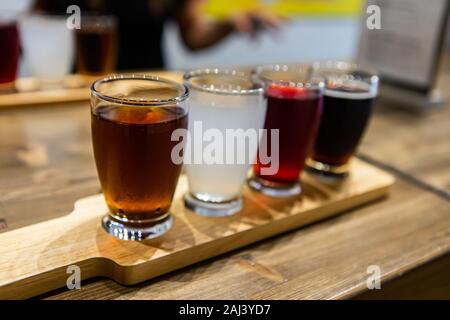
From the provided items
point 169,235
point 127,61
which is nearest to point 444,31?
point 169,235

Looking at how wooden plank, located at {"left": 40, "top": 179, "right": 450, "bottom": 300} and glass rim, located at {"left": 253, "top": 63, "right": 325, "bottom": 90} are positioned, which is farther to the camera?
glass rim, located at {"left": 253, "top": 63, "right": 325, "bottom": 90}

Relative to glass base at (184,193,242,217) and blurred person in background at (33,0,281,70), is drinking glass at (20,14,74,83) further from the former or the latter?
blurred person in background at (33,0,281,70)

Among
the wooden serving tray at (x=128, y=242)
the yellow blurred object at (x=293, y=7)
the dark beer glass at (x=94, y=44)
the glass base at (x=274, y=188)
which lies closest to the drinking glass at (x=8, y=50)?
the dark beer glass at (x=94, y=44)

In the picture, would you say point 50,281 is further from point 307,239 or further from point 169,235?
point 307,239

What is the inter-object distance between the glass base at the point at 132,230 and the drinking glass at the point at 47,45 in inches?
28.9

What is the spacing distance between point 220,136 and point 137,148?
15 cm

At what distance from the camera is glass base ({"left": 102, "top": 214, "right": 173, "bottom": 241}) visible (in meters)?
0.73

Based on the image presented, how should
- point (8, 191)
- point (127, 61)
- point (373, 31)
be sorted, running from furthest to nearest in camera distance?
Result: 1. point (127, 61)
2. point (373, 31)
3. point (8, 191)

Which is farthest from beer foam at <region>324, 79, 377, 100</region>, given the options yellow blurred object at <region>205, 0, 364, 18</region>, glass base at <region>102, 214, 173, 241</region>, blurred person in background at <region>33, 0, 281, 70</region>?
yellow blurred object at <region>205, 0, 364, 18</region>

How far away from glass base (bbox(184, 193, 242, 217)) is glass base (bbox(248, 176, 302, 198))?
9cm

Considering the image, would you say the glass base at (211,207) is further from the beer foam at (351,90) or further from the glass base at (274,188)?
the beer foam at (351,90)

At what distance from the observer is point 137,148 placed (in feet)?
2.24

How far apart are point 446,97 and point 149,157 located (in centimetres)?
145

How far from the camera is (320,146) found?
102cm
